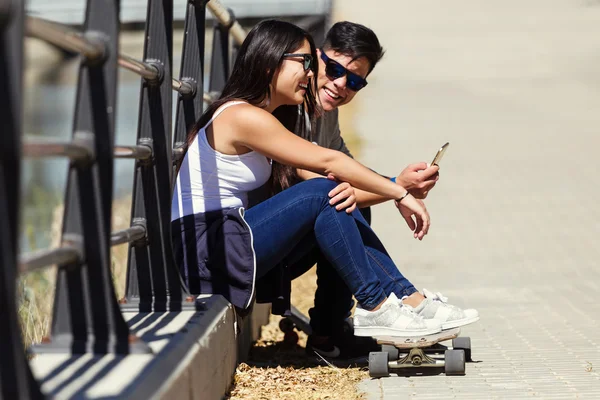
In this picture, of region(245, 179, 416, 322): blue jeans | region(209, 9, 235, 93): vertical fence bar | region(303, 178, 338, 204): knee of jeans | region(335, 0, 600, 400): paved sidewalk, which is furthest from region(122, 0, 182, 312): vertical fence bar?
region(209, 9, 235, 93): vertical fence bar

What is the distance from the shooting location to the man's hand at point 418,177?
3824mm

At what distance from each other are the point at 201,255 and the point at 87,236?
1137mm

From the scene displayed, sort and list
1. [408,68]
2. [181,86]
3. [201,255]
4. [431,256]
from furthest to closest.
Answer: [408,68]
[431,256]
[181,86]
[201,255]

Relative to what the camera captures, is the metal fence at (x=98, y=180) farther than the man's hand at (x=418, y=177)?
No

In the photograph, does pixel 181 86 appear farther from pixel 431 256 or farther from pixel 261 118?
pixel 431 256

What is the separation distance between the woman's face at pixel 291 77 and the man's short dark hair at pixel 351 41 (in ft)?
1.60

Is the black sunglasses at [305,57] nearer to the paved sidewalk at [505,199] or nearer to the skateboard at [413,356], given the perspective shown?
the skateboard at [413,356]

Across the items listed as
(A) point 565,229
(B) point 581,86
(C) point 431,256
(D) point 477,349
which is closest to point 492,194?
(A) point 565,229

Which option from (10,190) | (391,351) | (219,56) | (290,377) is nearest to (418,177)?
(391,351)

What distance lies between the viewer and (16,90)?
1704 mm

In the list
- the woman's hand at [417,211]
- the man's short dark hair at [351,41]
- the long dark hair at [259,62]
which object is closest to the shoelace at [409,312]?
the woman's hand at [417,211]

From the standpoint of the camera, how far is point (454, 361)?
361cm

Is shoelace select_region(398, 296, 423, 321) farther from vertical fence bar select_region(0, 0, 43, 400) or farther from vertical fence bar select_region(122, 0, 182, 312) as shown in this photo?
vertical fence bar select_region(0, 0, 43, 400)

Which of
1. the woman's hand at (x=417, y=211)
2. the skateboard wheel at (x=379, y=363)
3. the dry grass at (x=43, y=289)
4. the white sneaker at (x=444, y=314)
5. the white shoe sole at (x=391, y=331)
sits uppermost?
the woman's hand at (x=417, y=211)
